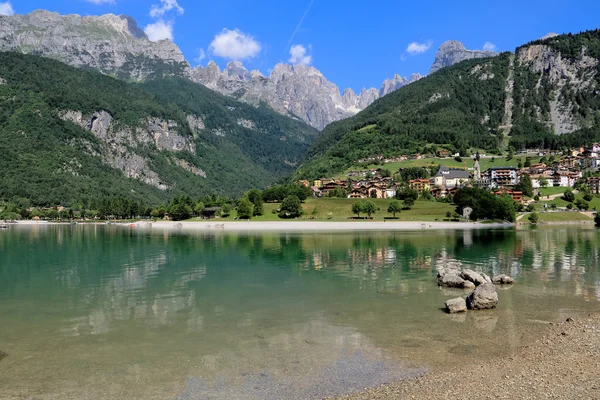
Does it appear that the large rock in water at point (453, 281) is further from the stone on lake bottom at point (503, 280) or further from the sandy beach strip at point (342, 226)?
the sandy beach strip at point (342, 226)

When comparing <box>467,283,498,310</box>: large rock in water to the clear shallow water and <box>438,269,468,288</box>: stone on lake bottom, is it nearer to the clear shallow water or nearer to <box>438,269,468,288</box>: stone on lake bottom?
the clear shallow water

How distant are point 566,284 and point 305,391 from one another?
31132 millimetres

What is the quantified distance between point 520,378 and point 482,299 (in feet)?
41.6

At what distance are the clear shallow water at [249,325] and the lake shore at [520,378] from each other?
42.5 inches

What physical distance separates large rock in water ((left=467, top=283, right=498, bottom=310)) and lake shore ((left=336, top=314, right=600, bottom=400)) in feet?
24.6

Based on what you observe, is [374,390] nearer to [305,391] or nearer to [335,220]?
[305,391]

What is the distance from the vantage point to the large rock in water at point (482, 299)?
1131 inches

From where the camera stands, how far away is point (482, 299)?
2877 centimetres

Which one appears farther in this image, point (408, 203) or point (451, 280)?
point (408, 203)

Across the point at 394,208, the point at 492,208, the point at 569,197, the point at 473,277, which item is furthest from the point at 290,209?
the point at 473,277

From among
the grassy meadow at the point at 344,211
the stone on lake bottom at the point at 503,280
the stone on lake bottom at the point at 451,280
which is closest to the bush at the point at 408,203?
the grassy meadow at the point at 344,211

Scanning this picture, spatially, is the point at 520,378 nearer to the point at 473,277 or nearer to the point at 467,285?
the point at 467,285

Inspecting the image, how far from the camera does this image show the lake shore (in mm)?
15164

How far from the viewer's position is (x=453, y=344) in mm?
21625
